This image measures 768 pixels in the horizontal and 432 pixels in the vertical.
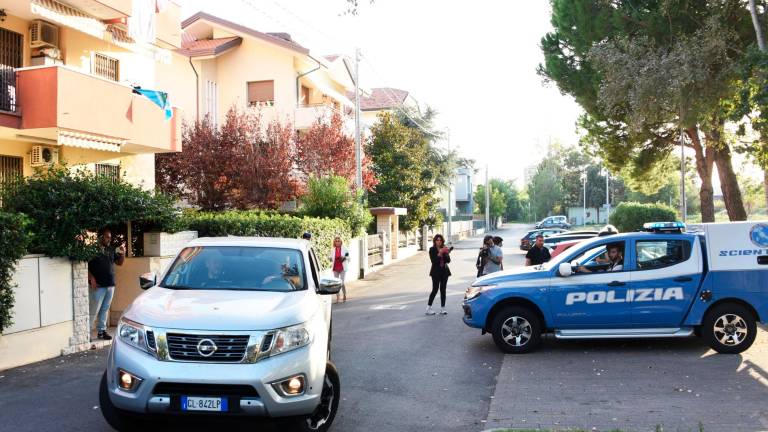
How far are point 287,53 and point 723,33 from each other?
18.9 meters

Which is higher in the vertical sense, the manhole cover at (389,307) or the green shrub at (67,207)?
the green shrub at (67,207)

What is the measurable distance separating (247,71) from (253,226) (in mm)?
16350

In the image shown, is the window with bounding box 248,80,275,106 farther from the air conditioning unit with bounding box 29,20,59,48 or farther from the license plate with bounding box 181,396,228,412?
the license plate with bounding box 181,396,228,412

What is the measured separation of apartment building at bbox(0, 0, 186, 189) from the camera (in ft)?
44.4

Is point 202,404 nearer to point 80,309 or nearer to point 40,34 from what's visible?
point 80,309

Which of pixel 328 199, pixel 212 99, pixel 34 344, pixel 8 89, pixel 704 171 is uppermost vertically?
pixel 212 99

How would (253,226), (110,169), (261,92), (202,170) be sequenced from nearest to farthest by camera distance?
(253,226), (110,169), (202,170), (261,92)

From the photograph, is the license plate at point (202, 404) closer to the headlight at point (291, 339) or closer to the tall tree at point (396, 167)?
the headlight at point (291, 339)

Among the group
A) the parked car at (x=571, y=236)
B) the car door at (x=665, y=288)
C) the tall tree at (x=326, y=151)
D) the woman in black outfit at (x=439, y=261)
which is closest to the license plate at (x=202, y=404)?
the car door at (x=665, y=288)

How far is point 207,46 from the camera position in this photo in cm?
2942

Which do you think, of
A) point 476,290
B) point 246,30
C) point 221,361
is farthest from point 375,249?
point 221,361

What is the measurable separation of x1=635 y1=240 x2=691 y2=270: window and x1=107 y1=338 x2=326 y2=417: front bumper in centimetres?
646

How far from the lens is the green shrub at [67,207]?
9.85 metres

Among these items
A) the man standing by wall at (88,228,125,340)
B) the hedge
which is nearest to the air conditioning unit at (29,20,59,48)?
the hedge
